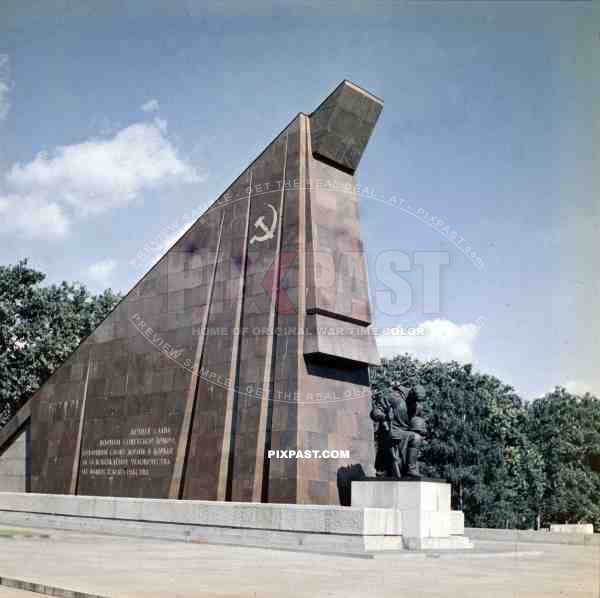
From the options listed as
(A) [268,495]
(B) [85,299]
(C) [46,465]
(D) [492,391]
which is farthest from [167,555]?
(D) [492,391]

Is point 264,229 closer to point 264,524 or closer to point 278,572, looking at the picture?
point 264,524

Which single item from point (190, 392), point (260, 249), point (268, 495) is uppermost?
point (260, 249)

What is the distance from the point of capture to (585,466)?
4056 centimetres

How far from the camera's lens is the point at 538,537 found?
19438 mm

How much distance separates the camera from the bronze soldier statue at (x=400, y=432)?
50.3 ft

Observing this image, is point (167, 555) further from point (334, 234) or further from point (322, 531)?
point (334, 234)

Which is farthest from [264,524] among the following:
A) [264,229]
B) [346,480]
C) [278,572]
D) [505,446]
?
[505,446]

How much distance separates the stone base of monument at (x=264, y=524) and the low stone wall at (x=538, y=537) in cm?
426

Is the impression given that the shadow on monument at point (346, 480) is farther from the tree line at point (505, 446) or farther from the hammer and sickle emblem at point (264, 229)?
the tree line at point (505, 446)

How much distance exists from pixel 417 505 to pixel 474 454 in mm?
22442

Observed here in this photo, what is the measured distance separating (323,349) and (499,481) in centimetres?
2285

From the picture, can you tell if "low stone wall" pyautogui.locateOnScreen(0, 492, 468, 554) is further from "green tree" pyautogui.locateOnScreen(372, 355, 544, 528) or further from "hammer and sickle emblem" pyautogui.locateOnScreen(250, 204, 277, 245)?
"green tree" pyautogui.locateOnScreen(372, 355, 544, 528)

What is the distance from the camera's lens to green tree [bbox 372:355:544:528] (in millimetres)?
35656

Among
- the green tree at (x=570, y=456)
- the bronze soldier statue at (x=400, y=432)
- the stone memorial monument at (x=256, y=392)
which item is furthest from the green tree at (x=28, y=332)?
the green tree at (x=570, y=456)
